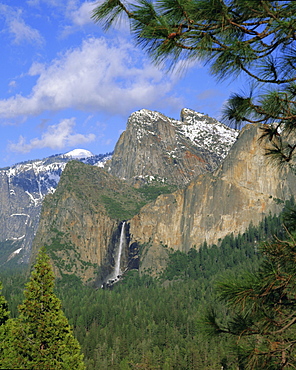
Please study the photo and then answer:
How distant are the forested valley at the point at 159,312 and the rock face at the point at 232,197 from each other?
5.74 m

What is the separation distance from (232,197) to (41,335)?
545 ft

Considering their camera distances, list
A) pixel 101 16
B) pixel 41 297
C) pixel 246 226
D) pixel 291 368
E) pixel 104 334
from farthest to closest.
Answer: pixel 246 226 < pixel 104 334 < pixel 41 297 < pixel 101 16 < pixel 291 368

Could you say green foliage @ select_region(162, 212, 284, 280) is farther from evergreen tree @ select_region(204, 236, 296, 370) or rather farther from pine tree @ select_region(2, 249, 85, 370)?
evergreen tree @ select_region(204, 236, 296, 370)

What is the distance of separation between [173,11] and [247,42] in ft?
6.16

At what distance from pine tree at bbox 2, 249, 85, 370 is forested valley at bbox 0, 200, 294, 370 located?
22.8 feet

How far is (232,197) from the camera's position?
183250mm

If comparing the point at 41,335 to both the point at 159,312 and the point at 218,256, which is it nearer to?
the point at 159,312

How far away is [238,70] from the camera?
10.8 metres

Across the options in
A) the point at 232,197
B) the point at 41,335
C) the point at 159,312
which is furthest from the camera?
the point at 232,197

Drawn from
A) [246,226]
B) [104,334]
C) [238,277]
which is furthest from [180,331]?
[238,277]

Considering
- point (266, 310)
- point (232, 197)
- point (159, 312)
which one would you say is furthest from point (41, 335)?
point (232, 197)

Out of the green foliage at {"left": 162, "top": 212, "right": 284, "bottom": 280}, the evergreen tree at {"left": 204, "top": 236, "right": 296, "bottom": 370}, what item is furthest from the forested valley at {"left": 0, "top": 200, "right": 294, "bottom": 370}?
the evergreen tree at {"left": 204, "top": 236, "right": 296, "bottom": 370}

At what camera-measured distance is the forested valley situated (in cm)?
7819

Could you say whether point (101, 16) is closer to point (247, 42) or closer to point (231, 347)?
point (247, 42)
